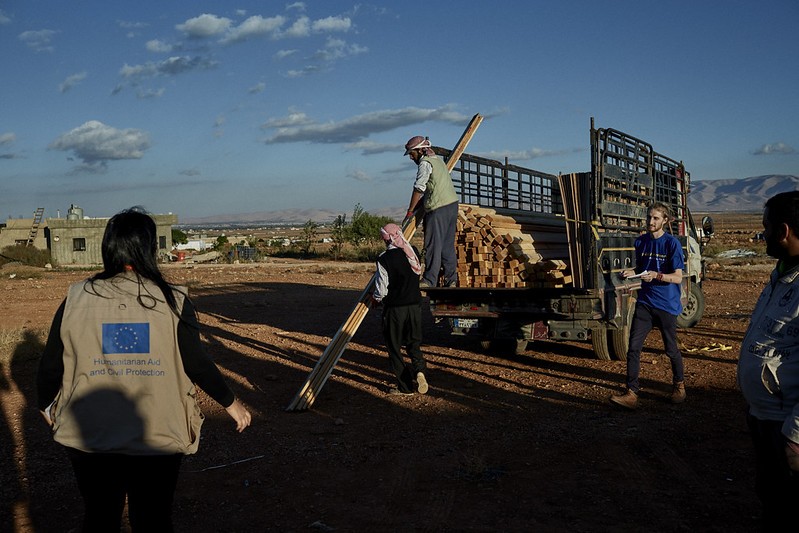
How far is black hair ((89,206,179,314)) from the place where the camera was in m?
3.05

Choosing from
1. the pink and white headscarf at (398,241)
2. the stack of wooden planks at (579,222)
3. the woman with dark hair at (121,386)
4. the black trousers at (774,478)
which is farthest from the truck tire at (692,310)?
the woman with dark hair at (121,386)

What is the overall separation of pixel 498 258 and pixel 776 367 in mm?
5981

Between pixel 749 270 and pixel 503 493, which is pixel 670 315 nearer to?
pixel 503 493

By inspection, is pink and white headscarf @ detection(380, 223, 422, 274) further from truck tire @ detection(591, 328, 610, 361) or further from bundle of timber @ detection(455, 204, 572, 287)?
truck tire @ detection(591, 328, 610, 361)

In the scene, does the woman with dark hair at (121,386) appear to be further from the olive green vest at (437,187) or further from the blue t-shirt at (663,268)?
the olive green vest at (437,187)

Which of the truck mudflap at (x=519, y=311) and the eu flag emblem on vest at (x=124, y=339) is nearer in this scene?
the eu flag emblem on vest at (x=124, y=339)

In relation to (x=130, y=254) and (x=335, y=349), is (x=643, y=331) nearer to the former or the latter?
(x=335, y=349)

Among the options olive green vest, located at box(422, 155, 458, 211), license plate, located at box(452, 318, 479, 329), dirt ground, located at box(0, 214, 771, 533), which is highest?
olive green vest, located at box(422, 155, 458, 211)

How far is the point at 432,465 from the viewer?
5.69 meters

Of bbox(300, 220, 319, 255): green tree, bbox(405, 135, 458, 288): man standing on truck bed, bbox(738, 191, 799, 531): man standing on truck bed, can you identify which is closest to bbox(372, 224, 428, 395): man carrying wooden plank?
bbox(405, 135, 458, 288): man standing on truck bed

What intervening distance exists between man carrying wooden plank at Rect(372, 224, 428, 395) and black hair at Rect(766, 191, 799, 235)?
16.5ft

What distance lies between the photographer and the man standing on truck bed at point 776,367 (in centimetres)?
294

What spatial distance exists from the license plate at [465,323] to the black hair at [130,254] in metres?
6.64

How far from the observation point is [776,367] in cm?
298
